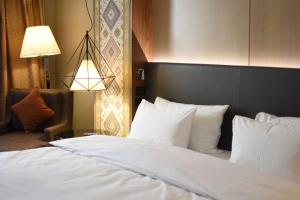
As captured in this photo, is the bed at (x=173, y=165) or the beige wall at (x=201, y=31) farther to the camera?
the beige wall at (x=201, y=31)

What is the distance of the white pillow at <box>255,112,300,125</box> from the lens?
2.37 meters

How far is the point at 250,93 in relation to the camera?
2.75 m

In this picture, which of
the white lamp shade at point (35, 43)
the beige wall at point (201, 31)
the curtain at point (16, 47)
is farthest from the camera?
the curtain at point (16, 47)

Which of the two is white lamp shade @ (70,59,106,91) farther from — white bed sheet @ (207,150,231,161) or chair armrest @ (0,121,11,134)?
white bed sheet @ (207,150,231,161)

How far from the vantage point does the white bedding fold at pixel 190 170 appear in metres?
1.74

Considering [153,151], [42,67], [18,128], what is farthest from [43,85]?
[153,151]

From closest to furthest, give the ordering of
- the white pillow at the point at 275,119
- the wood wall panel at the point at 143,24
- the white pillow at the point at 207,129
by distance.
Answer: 1. the white pillow at the point at 275,119
2. the white pillow at the point at 207,129
3. the wood wall panel at the point at 143,24

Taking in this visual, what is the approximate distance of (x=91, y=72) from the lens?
3523 mm

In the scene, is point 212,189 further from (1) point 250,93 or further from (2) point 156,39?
(2) point 156,39

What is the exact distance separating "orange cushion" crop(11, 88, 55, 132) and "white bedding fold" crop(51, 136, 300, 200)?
4.15 feet

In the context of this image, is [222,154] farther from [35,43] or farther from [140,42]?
[35,43]

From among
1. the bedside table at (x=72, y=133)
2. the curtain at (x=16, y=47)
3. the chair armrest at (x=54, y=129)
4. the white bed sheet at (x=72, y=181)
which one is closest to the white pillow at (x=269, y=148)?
the white bed sheet at (x=72, y=181)

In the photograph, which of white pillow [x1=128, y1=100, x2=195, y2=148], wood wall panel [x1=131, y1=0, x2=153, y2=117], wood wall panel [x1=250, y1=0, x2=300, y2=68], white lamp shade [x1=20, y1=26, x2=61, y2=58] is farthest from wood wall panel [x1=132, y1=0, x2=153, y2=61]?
wood wall panel [x1=250, y1=0, x2=300, y2=68]

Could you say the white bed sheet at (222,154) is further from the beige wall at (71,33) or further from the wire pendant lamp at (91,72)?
the beige wall at (71,33)
